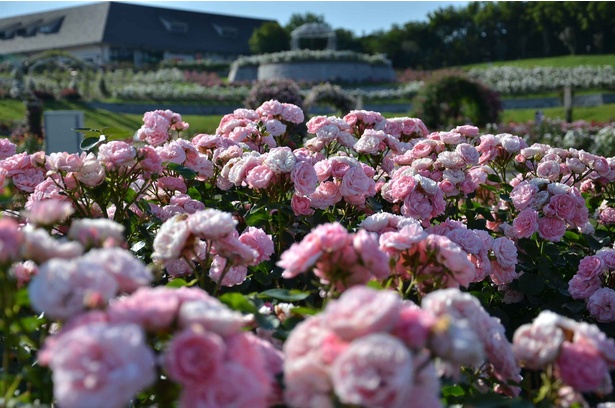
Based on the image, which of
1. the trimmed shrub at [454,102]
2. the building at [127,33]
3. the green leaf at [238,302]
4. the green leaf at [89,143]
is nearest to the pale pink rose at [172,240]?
the green leaf at [238,302]

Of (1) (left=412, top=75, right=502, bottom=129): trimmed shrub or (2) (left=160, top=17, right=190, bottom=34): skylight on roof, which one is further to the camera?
(2) (left=160, top=17, right=190, bottom=34): skylight on roof

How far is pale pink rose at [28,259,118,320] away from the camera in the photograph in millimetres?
789

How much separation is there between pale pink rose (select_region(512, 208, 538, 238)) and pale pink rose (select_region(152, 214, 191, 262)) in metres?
1.42

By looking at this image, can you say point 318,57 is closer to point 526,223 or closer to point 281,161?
point 526,223

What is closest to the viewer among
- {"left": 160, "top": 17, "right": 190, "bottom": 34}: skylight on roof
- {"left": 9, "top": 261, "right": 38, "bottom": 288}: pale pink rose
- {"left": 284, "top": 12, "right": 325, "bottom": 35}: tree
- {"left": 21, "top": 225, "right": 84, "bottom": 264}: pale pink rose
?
{"left": 21, "top": 225, "right": 84, "bottom": 264}: pale pink rose

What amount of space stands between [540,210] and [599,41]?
137 ft

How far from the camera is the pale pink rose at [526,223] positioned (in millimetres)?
2307

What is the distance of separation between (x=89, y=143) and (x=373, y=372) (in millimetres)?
1849

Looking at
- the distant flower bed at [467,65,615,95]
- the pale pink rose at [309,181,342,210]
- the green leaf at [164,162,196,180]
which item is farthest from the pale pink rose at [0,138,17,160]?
the distant flower bed at [467,65,615,95]

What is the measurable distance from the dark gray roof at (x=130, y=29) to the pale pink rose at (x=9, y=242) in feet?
141

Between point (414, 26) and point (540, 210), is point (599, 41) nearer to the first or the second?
point (414, 26)

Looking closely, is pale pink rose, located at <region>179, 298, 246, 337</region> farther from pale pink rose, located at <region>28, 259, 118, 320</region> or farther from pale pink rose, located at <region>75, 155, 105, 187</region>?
pale pink rose, located at <region>75, 155, 105, 187</region>

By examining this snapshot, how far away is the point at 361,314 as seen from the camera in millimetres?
797

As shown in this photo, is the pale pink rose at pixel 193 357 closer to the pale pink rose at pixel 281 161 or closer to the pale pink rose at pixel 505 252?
the pale pink rose at pixel 281 161
